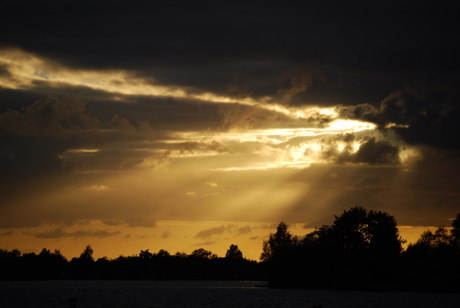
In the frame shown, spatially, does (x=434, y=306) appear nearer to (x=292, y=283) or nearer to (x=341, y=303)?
(x=341, y=303)

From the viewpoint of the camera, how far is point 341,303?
387 ft

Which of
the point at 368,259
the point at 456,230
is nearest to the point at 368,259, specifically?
the point at 368,259

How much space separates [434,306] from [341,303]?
1703 centimetres

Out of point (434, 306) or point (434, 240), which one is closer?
point (434, 306)

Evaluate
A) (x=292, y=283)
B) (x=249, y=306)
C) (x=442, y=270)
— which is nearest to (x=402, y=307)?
(x=249, y=306)

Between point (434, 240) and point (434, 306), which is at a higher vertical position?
point (434, 240)

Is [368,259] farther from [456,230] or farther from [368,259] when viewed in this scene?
[456,230]

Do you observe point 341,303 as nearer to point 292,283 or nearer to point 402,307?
point 402,307

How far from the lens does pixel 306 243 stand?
18250cm

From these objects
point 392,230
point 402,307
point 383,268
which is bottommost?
point 402,307

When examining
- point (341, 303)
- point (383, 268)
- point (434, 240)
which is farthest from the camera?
point (434, 240)

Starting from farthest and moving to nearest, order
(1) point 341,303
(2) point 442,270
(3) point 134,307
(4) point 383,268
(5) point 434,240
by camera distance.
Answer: (5) point 434,240 → (4) point 383,268 → (2) point 442,270 → (1) point 341,303 → (3) point 134,307

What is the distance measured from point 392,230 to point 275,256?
36.8 meters

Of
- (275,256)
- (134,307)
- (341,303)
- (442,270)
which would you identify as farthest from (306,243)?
(134,307)
